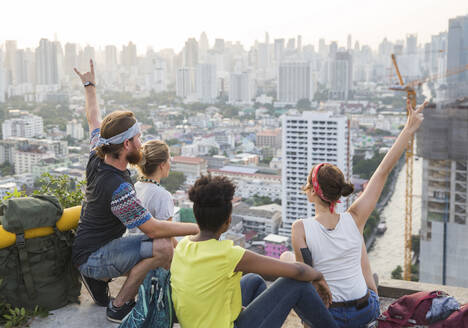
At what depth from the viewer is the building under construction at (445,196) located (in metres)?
9.23

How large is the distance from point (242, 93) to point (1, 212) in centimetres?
3616

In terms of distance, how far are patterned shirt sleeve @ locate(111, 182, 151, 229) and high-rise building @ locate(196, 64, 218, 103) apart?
117 ft

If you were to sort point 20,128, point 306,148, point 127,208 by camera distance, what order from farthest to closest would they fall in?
point 20,128, point 306,148, point 127,208

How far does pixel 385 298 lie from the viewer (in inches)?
48.7

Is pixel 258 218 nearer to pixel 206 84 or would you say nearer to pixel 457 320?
pixel 457 320

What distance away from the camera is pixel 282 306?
779 millimetres

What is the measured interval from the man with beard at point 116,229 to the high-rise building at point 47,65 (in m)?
28.0

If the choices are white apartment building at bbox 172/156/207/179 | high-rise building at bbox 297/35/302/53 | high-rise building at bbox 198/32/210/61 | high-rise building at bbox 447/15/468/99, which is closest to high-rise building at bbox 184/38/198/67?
high-rise building at bbox 198/32/210/61

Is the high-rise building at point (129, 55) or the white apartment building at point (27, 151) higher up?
the high-rise building at point (129, 55)

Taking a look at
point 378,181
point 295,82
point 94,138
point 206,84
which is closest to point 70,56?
point 206,84

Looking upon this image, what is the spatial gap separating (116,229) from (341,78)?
39251mm

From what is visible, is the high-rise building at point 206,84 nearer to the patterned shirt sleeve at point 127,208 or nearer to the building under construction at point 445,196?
the building under construction at point 445,196

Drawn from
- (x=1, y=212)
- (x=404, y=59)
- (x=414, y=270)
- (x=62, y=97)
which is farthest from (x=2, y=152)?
(x=404, y=59)

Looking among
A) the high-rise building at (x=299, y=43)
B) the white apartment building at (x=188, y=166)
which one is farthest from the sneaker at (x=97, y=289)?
the high-rise building at (x=299, y=43)
